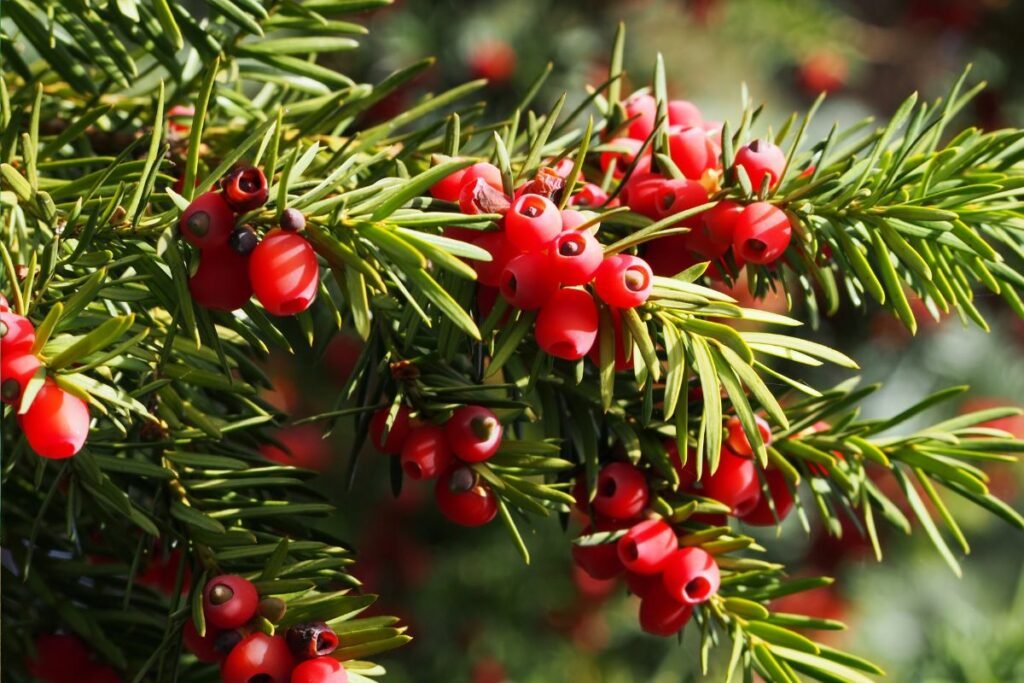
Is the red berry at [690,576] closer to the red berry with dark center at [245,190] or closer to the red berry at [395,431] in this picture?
the red berry at [395,431]

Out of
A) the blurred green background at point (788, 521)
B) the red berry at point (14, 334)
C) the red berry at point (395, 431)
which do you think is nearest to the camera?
the red berry at point (14, 334)

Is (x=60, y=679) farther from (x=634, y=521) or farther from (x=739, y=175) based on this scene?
(x=739, y=175)

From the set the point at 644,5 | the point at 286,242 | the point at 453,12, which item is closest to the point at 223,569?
the point at 286,242

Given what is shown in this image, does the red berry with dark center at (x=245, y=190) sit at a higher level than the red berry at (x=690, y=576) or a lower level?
higher

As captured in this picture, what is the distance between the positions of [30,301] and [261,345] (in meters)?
0.09

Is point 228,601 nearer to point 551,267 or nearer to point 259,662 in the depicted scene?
point 259,662

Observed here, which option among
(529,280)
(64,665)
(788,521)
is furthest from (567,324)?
(788,521)

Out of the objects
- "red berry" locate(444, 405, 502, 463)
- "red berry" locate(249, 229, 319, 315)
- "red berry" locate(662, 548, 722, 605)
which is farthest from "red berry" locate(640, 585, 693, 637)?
"red berry" locate(249, 229, 319, 315)

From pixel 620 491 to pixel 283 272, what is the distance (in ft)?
0.60

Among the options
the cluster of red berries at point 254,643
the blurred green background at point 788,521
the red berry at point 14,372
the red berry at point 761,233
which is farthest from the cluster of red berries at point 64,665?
the blurred green background at point 788,521

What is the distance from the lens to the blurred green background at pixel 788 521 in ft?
4.66

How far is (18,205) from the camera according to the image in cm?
44

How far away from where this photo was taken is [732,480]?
50 centimetres

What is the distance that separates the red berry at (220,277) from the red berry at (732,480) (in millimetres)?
219
